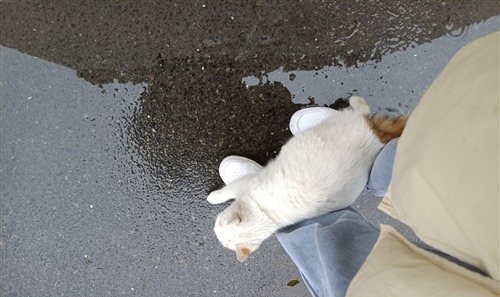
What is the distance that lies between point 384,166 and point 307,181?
14.9 inches

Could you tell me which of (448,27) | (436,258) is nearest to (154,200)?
(436,258)

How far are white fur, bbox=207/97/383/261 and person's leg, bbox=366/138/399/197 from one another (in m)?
0.05

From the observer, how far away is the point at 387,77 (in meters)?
2.39

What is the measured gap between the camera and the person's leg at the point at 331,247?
5.35 feet

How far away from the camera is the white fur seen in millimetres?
1805

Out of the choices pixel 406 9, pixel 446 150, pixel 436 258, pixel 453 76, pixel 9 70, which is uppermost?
pixel 9 70

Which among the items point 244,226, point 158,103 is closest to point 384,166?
point 244,226

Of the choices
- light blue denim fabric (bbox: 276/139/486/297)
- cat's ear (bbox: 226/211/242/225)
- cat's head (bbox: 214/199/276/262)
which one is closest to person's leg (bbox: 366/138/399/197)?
light blue denim fabric (bbox: 276/139/486/297)

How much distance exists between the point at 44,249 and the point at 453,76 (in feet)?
8.28

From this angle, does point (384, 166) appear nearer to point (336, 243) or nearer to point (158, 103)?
point (336, 243)

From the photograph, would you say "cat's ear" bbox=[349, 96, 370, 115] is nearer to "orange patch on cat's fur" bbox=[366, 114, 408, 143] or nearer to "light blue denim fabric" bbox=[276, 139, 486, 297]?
"orange patch on cat's fur" bbox=[366, 114, 408, 143]

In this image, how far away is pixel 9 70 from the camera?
2.23 meters

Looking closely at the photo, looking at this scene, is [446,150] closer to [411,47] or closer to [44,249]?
[411,47]

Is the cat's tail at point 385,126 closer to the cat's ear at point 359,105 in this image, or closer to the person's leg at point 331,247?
the cat's ear at point 359,105
